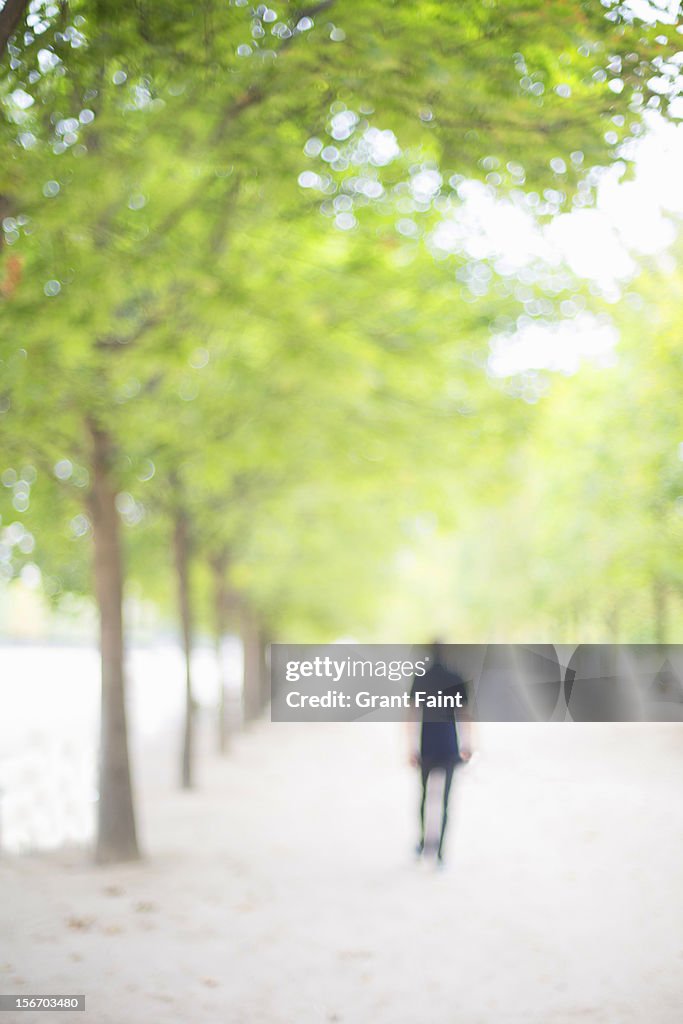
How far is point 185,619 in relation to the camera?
48.8 ft

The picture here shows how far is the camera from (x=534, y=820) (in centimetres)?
1016

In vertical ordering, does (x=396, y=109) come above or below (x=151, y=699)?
above

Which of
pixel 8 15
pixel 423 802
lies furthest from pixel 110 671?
pixel 8 15

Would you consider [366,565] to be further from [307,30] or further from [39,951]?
[307,30]

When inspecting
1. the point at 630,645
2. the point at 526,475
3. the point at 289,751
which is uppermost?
the point at 526,475

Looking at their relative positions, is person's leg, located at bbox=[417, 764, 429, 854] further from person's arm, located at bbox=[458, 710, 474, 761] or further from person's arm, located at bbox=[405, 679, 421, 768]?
person's arm, located at bbox=[458, 710, 474, 761]

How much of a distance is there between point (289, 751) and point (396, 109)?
20.3 metres

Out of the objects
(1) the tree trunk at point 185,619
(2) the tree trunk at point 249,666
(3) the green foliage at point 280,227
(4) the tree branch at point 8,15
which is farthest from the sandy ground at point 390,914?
(2) the tree trunk at point 249,666

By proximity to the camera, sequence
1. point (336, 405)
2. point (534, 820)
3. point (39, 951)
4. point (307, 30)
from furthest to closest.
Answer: point (534, 820) < point (336, 405) < point (39, 951) < point (307, 30)

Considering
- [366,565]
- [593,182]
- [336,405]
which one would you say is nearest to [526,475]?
[336,405]

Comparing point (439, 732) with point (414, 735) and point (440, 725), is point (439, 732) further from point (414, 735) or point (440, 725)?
point (414, 735)

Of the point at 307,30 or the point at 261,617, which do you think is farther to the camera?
the point at 261,617

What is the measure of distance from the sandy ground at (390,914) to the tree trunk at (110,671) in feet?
1.60

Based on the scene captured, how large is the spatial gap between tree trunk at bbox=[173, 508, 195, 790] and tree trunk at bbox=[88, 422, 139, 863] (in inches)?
170
